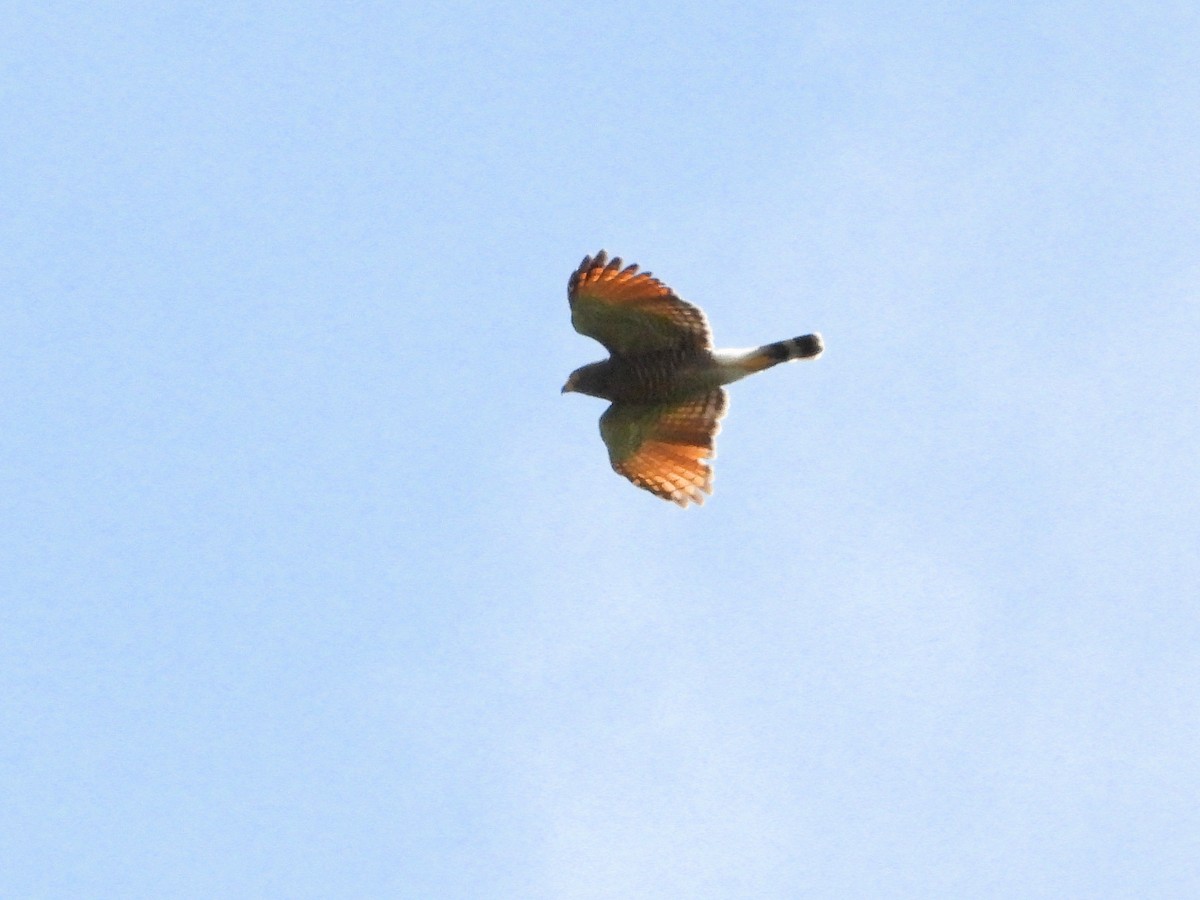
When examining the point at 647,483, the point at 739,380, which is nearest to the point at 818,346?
the point at 739,380

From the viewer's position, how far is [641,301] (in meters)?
19.3

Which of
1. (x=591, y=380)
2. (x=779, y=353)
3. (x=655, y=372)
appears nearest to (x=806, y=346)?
(x=779, y=353)

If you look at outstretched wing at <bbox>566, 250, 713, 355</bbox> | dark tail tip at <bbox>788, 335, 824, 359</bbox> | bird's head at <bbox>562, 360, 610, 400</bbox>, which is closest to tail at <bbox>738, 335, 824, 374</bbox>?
dark tail tip at <bbox>788, 335, 824, 359</bbox>

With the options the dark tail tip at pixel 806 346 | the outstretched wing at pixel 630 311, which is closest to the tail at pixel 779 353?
the dark tail tip at pixel 806 346

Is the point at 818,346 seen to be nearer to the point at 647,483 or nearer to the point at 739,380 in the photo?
the point at 739,380

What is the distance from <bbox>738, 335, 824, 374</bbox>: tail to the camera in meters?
19.6

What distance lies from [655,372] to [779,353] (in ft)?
4.26

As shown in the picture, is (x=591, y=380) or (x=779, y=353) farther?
(x=591, y=380)

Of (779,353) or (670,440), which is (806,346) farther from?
(670,440)

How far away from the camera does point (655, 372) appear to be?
1972 cm

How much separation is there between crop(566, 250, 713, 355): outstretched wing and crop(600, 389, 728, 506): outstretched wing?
2.30 feet

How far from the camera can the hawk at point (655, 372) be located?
19312 mm

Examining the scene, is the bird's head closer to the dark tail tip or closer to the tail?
the tail

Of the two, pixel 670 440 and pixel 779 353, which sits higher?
pixel 779 353
